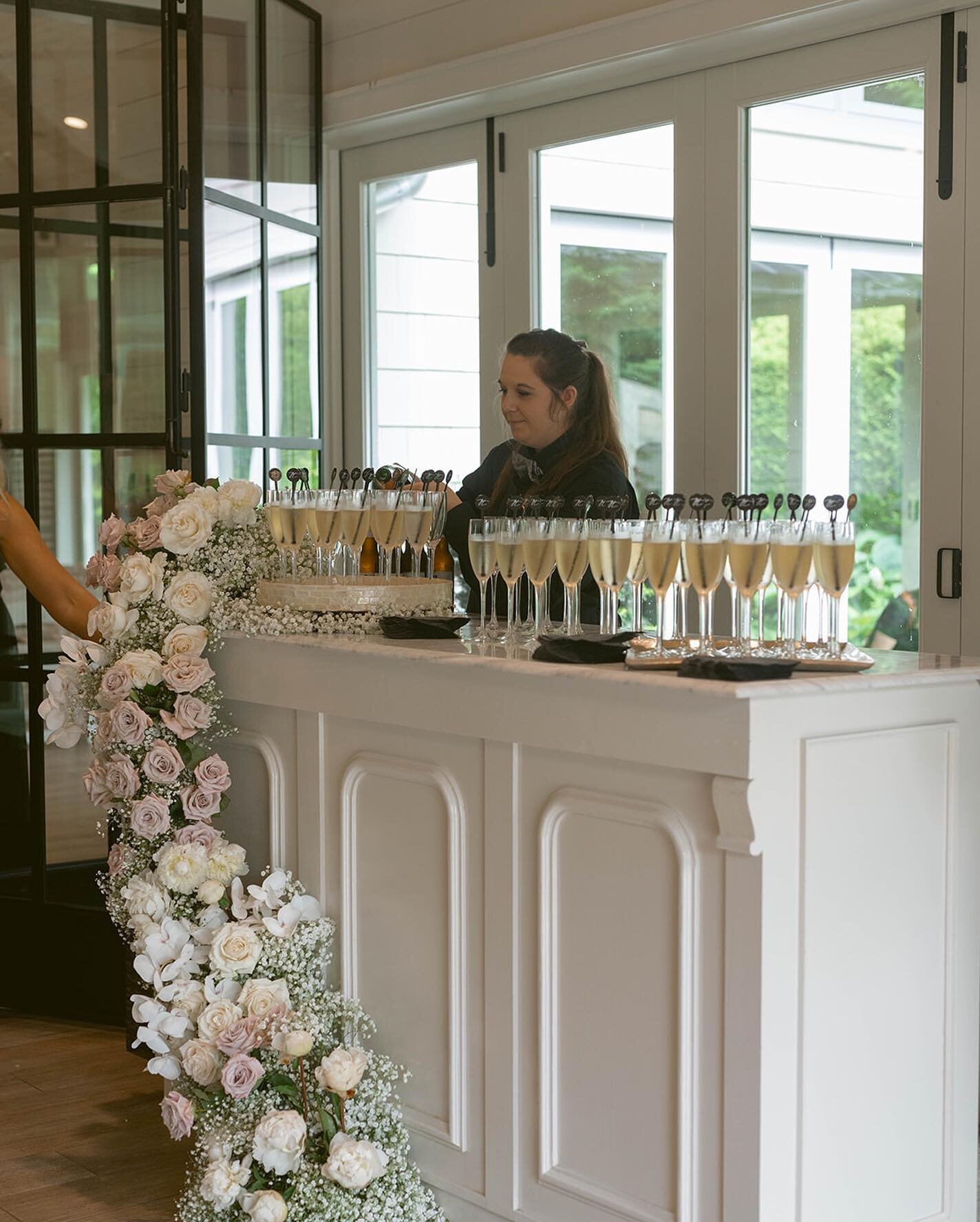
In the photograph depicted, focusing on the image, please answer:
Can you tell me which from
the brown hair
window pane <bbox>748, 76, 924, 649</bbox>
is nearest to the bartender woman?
the brown hair

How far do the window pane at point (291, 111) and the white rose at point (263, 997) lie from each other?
2576 mm

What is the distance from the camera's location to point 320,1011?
2650mm

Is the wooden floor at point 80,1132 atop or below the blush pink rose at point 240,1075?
below

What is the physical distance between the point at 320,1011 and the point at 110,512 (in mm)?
1747

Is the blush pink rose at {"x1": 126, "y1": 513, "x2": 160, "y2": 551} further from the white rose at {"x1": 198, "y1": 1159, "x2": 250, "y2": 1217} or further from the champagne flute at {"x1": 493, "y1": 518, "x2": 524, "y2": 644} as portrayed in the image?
the white rose at {"x1": 198, "y1": 1159, "x2": 250, "y2": 1217}

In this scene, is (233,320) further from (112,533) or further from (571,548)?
(571,548)

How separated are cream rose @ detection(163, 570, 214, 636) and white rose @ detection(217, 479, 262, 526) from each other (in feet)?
0.54

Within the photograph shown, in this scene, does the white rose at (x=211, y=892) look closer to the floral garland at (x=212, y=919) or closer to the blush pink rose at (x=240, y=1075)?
the floral garland at (x=212, y=919)

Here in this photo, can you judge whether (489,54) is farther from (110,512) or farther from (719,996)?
(719,996)

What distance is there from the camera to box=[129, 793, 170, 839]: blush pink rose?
109 inches

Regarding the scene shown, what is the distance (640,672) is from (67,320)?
2.42 metres

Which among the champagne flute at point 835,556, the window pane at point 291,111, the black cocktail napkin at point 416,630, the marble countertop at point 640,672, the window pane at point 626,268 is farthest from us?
the window pane at point 291,111

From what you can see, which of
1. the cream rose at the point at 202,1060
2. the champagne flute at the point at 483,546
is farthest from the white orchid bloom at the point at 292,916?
Answer: the champagne flute at the point at 483,546

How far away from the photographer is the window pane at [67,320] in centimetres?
392
